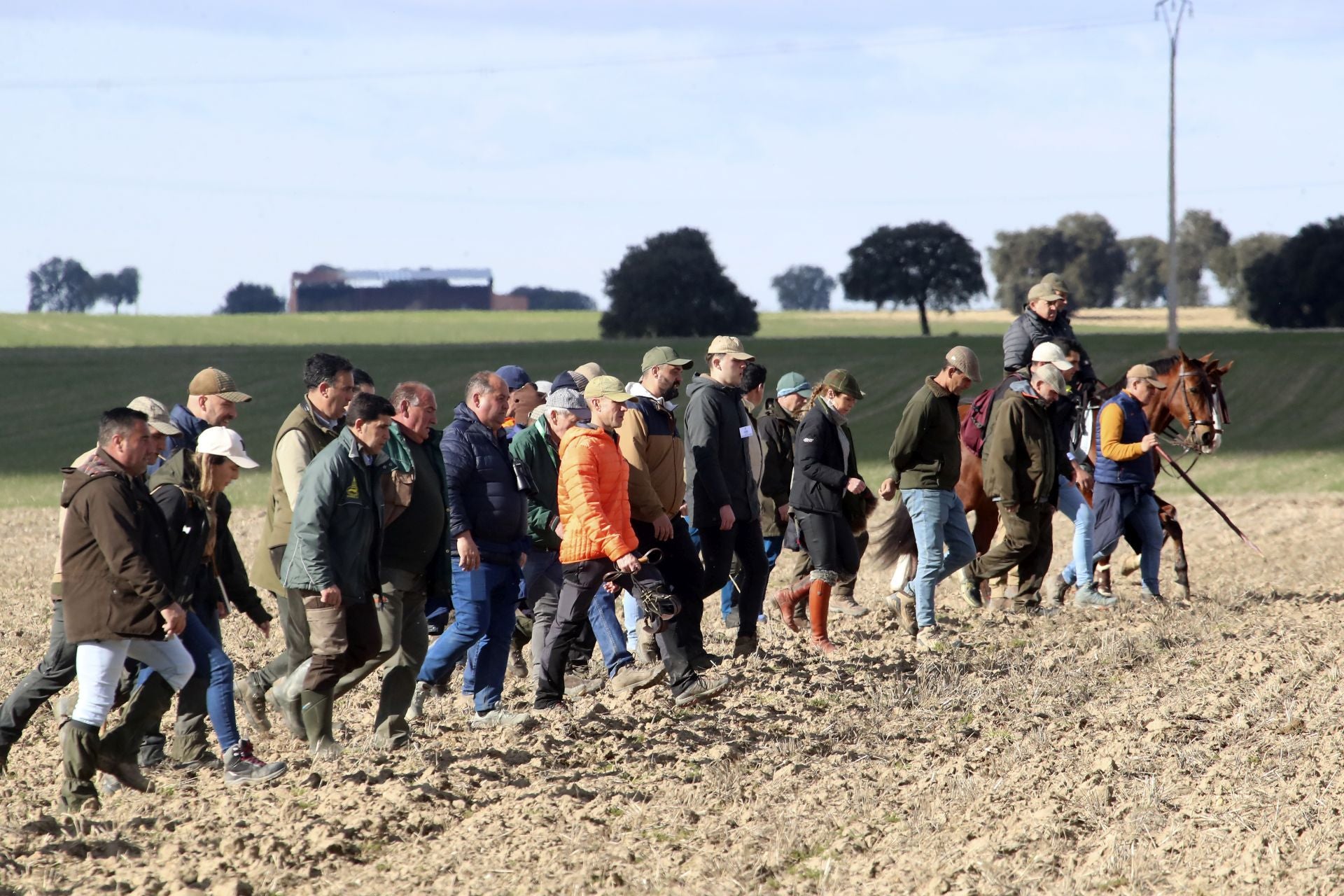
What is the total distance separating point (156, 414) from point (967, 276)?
8409cm

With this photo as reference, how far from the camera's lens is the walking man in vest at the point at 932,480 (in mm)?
10000

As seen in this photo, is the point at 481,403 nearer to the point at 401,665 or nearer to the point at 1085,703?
the point at 401,665

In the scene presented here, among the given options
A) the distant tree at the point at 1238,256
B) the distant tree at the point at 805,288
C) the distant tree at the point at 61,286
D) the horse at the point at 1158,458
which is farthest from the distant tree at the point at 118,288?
the horse at the point at 1158,458

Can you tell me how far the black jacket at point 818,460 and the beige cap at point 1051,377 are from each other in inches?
74.2

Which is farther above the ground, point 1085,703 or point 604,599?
point 604,599

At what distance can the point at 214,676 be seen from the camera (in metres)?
6.79

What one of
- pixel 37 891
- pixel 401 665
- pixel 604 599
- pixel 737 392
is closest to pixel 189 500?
pixel 401 665

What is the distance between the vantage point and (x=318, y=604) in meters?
6.70

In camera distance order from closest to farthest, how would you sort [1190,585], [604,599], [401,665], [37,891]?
[37,891], [401,665], [604,599], [1190,585]

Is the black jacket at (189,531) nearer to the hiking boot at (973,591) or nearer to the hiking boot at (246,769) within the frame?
the hiking boot at (246,769)

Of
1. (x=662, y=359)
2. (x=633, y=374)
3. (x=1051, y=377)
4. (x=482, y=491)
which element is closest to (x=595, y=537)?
(x=482, y=491)

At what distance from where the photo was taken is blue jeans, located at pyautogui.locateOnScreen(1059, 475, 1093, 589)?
37.2ft

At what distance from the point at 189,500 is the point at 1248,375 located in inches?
1423

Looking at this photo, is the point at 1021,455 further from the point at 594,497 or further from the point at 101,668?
the point at 101,668
